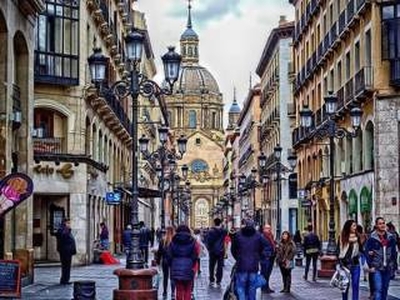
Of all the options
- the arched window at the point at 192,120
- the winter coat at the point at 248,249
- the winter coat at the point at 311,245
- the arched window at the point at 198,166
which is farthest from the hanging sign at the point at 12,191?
the arched window at the point at 192,120

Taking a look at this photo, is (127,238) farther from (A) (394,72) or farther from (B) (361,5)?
(B) (361,5)

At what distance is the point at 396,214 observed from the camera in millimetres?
36500

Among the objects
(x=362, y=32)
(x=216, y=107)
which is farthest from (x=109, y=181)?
(x=216, y=107)

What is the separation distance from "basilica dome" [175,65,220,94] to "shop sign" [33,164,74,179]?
146464 millimetres

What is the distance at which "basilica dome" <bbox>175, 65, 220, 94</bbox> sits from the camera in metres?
187

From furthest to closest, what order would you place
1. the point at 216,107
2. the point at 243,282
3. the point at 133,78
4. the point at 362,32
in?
the point at 216,107 < the point at 362,32 < the point at 133,78 < the point at 243,282

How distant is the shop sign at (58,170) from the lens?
36594 millimetres

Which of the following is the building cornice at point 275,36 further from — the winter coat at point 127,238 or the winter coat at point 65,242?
the winter coat at point 65,242

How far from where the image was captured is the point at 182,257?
17.9m

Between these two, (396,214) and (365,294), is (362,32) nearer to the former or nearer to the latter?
(396,214)

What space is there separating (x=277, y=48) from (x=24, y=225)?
56.7 m

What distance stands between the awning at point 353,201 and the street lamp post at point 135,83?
1937cm

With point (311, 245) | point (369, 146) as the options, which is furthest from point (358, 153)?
point (311, 245)

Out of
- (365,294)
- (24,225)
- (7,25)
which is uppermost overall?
(7,25)
